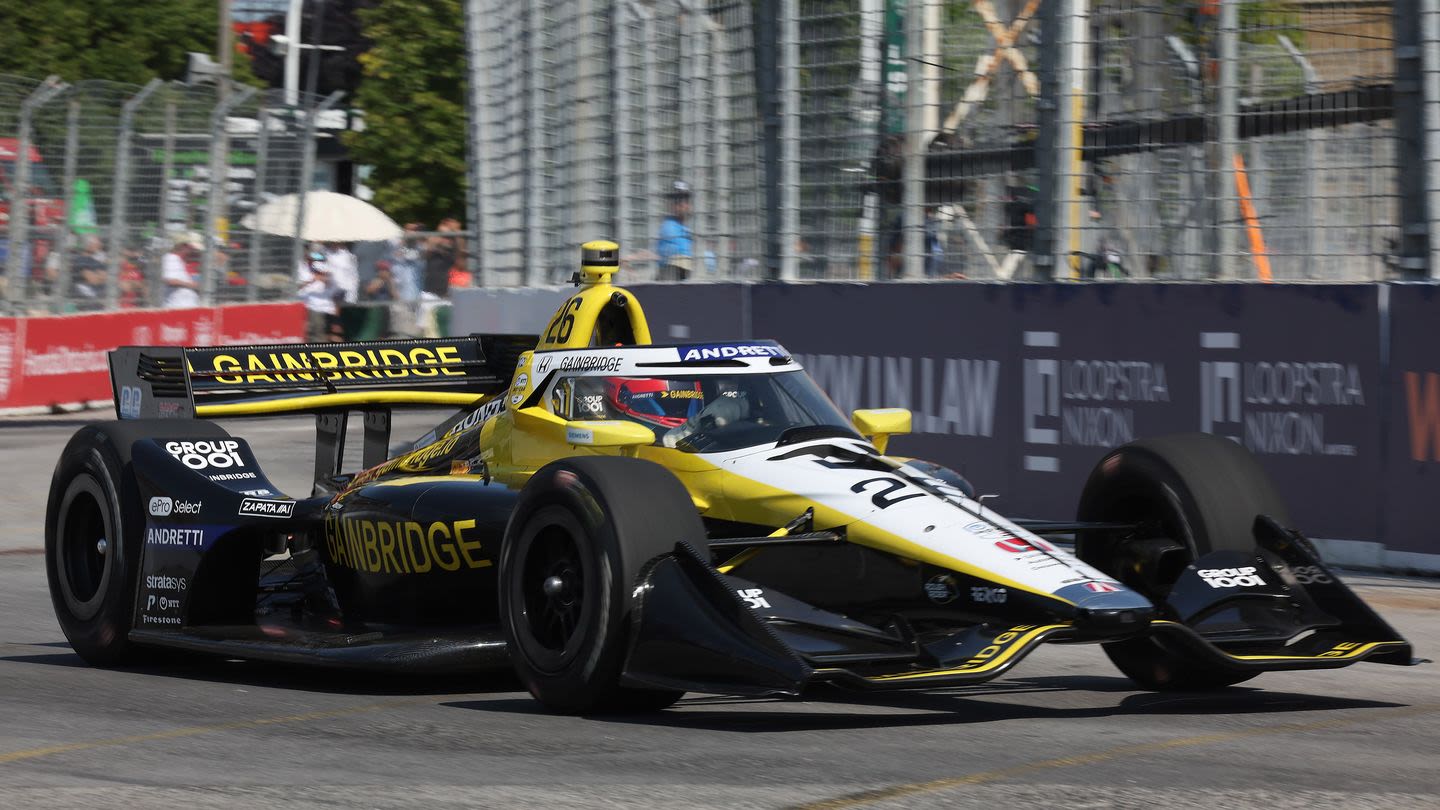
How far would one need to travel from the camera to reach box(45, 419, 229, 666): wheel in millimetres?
7793

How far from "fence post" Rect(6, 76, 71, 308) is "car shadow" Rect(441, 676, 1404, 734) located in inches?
644

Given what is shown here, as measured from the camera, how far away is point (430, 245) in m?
32.6

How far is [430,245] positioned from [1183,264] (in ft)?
75.5

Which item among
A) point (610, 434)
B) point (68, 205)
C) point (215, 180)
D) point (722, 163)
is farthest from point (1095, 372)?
point (215, 180)

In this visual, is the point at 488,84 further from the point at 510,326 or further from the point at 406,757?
the point at 406,757

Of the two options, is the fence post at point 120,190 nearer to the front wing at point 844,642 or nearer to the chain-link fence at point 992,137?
the chain-link fence at point 992,137

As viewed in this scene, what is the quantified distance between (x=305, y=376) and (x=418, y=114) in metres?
35.3

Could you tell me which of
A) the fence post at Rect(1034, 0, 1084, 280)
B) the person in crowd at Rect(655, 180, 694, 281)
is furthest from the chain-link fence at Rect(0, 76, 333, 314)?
A: the fence post at Rect(1034, 0, 1084, 280)

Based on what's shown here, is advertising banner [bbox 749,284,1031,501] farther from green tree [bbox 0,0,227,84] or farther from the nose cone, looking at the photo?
green tree [bbox 0,0,227,84]

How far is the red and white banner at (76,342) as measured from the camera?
2169cm

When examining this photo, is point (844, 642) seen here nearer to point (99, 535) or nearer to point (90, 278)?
point (99, 535)

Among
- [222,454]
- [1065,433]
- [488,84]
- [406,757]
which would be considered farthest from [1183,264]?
[488,84]

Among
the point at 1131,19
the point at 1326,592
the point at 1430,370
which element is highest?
the point at 1131,19

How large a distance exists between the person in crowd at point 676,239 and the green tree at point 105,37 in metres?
28.4
